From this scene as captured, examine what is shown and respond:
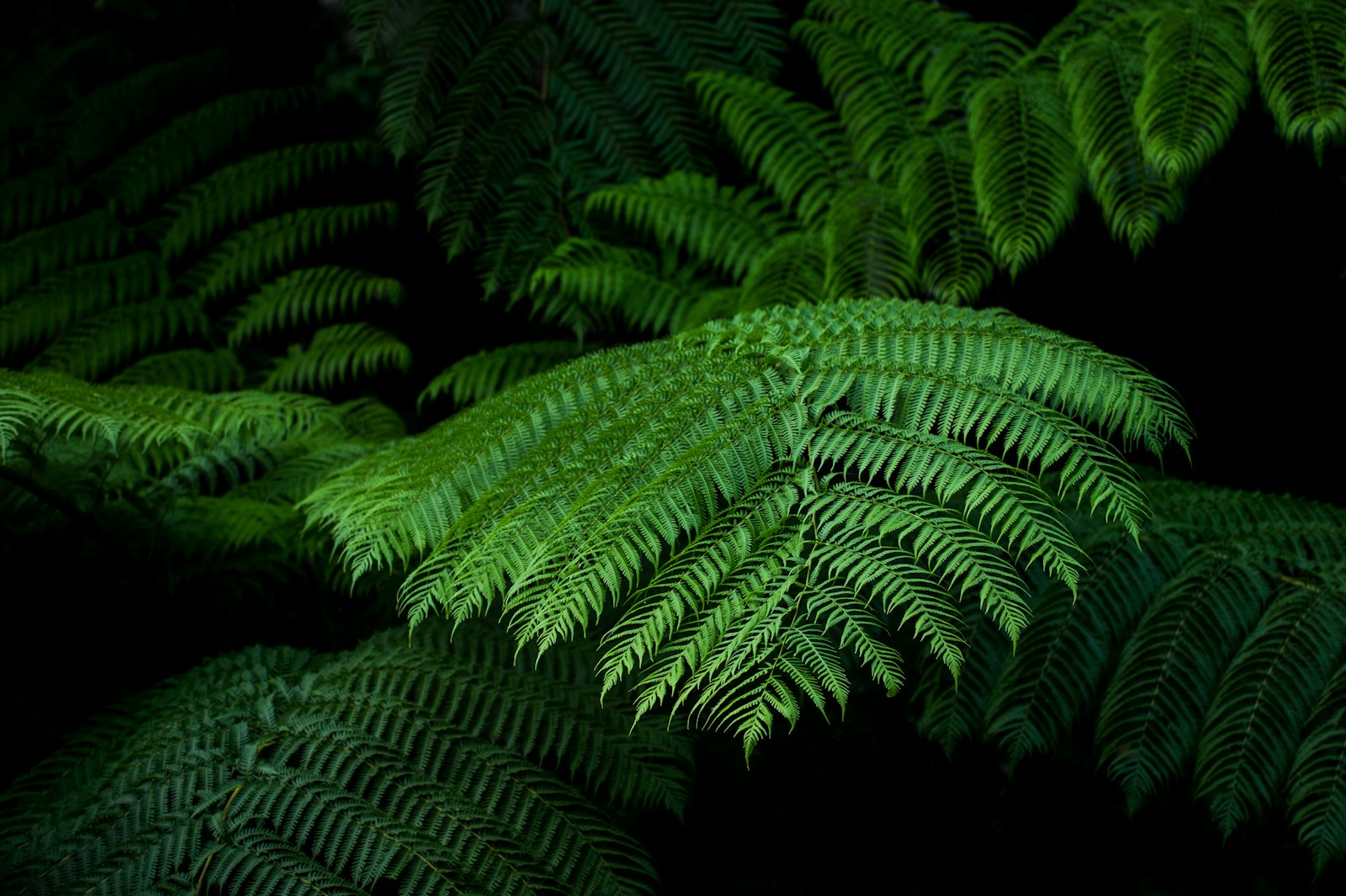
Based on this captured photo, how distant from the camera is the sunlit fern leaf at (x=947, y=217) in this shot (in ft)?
6.42

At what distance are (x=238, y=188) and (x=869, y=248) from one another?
4.98 feet

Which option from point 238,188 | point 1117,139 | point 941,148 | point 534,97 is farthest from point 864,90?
point 238,188

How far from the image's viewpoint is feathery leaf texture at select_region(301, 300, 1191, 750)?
40.4 inches

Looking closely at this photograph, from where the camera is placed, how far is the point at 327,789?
1.29 metres

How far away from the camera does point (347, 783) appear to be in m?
1.35

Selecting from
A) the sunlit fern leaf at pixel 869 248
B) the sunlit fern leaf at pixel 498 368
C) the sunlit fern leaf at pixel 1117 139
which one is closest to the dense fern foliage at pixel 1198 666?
the sunlit fern leaf at pixel 1117 139

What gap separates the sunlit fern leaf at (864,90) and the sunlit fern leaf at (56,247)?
1.74 m

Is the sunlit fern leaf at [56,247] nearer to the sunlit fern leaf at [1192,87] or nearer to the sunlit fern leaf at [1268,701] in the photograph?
the sunlit fern leaf at [1192,87]

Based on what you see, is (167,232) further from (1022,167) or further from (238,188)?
(1022,167)

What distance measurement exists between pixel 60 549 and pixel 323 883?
2.70ft

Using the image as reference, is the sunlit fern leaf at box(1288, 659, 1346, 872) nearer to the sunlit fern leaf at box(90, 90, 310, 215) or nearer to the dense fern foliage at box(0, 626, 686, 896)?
the dense fern foliage at box(0, 626, 686, 896)

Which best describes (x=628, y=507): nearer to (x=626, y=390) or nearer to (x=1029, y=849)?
(x=626, y=390)

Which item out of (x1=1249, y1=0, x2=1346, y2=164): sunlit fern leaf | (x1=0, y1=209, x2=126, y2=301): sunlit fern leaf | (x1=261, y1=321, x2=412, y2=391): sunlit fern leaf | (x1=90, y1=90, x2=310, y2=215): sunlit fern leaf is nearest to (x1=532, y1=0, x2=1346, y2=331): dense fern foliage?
(x1=1249, y1=0, x2=1346, y2=164): sunlit fern leaf

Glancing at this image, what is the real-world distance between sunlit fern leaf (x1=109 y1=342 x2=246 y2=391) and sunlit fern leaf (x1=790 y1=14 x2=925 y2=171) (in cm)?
157
